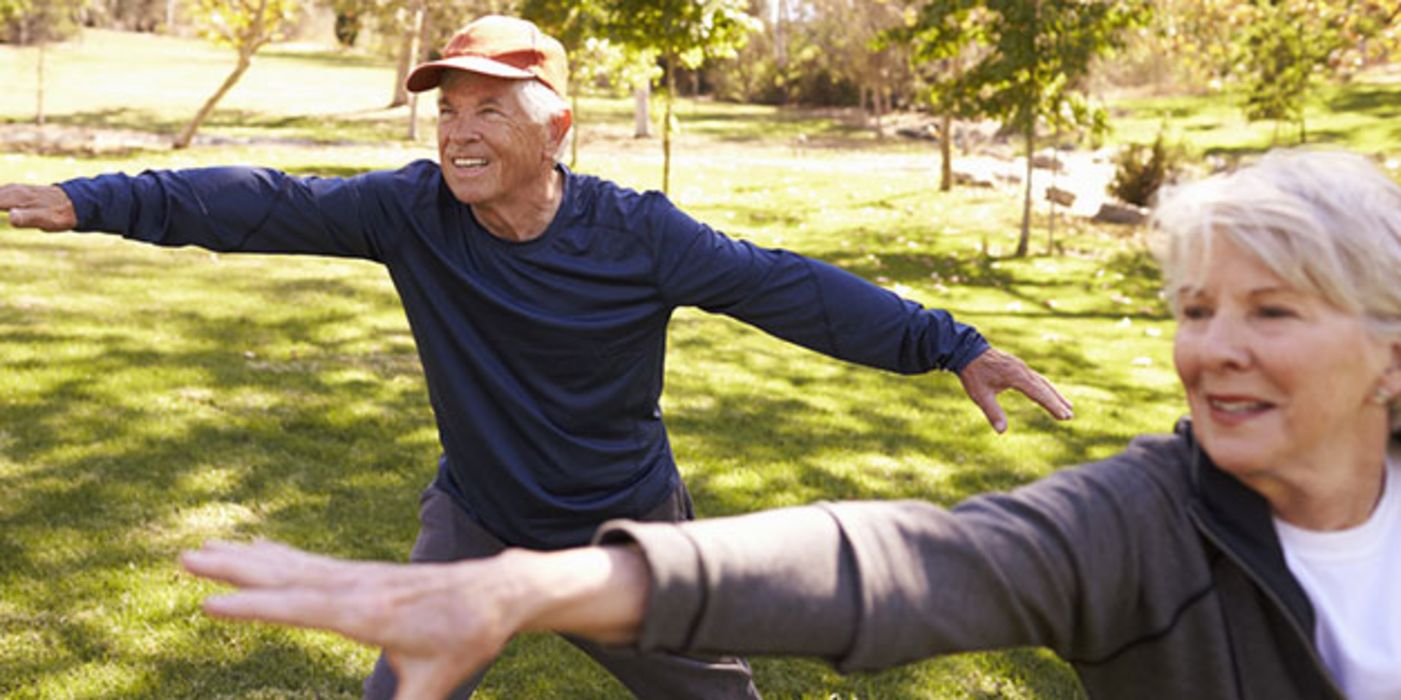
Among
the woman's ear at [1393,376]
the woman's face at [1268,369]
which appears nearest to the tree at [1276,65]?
the woman's ear at [1393,376]

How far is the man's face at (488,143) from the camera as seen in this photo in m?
3.59

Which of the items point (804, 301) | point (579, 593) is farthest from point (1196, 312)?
point (804, 301)

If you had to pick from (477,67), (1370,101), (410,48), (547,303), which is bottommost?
(547,303)

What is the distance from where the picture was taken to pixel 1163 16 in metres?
21.9

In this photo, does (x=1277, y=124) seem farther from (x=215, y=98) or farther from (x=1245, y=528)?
(x=1245, y=528)

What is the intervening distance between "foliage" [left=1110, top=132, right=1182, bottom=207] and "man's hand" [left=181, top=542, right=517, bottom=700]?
20.4 meters

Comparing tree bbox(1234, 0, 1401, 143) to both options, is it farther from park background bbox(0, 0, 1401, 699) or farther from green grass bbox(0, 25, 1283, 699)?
green grass bbox(0, 25, 1283, 699)

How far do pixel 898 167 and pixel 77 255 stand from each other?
17.8m

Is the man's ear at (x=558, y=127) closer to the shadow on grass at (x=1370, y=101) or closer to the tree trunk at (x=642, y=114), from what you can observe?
the tree trunk at (x=642, y=114)

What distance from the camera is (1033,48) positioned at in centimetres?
1505

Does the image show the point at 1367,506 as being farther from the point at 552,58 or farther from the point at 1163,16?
the point at 1163,16

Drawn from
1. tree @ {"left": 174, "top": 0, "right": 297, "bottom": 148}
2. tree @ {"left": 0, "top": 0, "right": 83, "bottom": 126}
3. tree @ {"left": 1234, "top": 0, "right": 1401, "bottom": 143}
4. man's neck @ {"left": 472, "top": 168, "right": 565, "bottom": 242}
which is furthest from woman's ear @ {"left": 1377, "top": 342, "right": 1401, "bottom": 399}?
tree @ {"left": 0, "top": 0, "right": 83, "bottom": 126}

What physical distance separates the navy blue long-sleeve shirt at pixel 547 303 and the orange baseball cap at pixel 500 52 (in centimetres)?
32

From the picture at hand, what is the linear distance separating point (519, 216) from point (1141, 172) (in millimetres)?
18662
